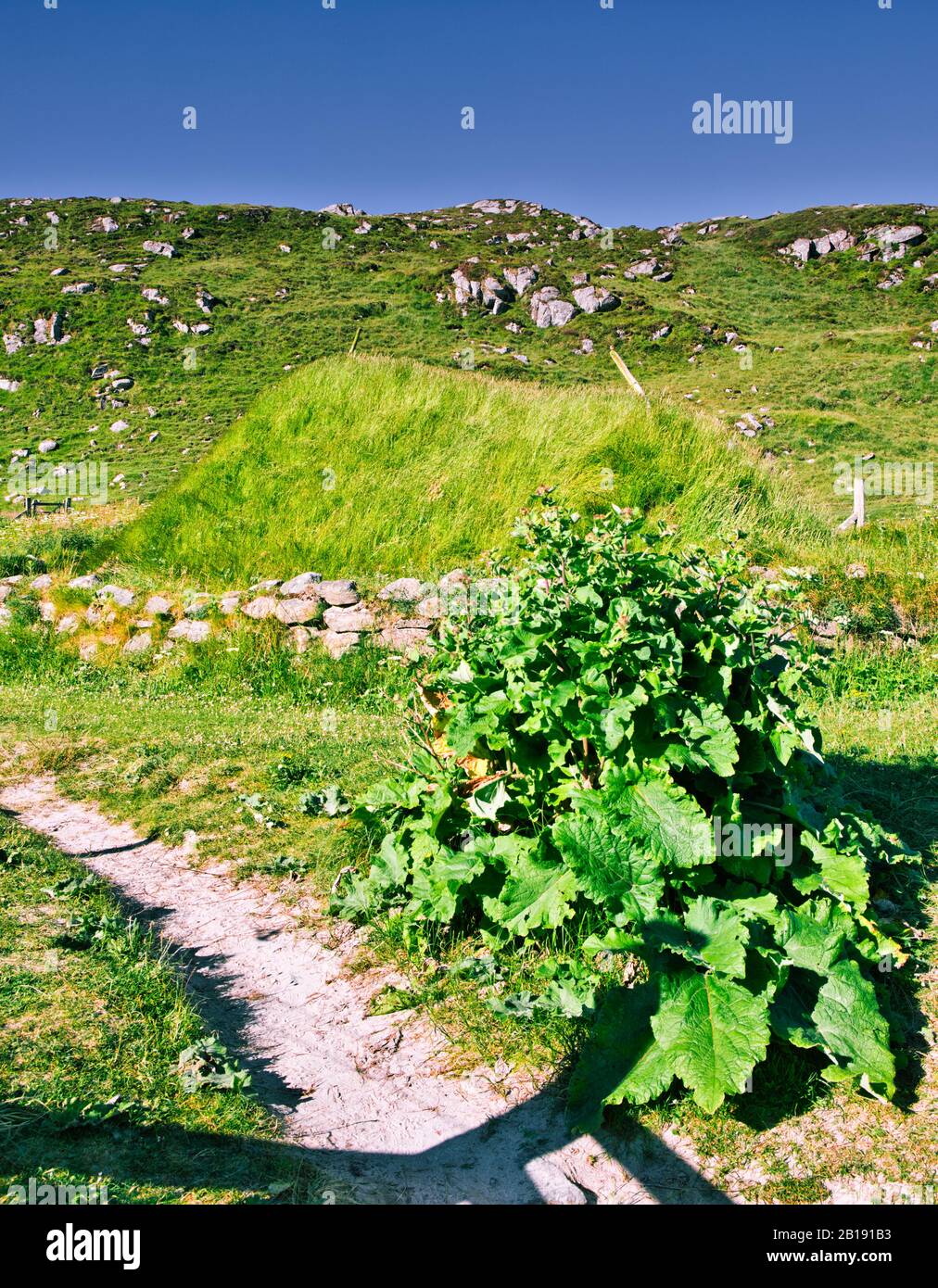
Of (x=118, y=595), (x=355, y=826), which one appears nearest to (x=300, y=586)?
(x=118, y=595)

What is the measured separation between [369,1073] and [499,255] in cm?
6060

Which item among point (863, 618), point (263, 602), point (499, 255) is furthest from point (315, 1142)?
point (499, 255)

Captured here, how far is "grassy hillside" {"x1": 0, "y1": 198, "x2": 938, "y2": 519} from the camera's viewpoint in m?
31.0

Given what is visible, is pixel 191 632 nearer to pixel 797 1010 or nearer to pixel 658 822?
pixel 658 822

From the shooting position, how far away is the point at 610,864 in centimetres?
300

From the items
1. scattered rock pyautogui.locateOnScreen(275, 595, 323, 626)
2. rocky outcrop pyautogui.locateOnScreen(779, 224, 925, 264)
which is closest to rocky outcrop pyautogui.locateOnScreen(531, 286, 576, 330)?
rocky outcrop pyautogui.locateOnScreen(779, 224, 925, 264)

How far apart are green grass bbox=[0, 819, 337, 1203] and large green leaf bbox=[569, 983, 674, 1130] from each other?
867mm

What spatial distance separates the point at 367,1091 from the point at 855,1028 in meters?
1.74

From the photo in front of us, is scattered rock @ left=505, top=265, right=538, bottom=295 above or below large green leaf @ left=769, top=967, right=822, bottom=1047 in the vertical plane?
above

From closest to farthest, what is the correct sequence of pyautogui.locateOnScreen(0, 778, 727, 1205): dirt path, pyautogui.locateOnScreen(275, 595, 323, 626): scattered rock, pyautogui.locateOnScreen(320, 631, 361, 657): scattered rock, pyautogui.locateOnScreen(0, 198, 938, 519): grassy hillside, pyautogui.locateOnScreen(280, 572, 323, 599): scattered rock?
1. pyautogui.locateOnScreen(0, 778, 727, 1205): dirt path
2. pyautogui.locateOnScreen(320, 631, 361, 657): scattered rock
3. pyautogui.locateOnScreen(275, 595, 323, 626): scattered rock
4. pyautogui.locateOnScreen(280, 572, 323, 599): scattered rock
5. pyautogui.locateOnScreen(0, 198, 938, 519): grassy hillside

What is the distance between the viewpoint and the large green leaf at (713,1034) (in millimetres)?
2516

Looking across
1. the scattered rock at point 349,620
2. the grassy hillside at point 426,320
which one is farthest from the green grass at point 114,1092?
the grassy hillside at point 426,320

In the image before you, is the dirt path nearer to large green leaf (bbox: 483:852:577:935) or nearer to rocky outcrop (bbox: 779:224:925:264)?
large green leaf (bbox: 483:852:577:935)
